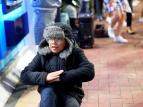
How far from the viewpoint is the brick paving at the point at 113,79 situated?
2887 millimetres

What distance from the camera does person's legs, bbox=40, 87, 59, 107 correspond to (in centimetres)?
194

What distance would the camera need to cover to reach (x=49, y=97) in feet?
6.50

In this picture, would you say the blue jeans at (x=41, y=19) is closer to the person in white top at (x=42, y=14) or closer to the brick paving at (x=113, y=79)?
the person in white top at (x=42, y=14)

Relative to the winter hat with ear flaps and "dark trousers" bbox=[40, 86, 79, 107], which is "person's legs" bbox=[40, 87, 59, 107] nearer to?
"dark trousers" bbox=[40, 86, 79, 107]

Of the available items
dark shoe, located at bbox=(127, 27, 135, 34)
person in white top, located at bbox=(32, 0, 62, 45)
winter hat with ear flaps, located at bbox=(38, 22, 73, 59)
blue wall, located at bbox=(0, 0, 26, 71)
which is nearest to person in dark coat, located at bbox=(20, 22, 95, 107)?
winter hat with ear flaps, located at bbox=(38, 22, 73, 59)

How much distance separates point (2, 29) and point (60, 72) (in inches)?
53.7

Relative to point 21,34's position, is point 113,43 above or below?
A: below

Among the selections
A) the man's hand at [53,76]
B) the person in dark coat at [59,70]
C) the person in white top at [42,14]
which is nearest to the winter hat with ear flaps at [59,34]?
the person in dark coat at [59,70]

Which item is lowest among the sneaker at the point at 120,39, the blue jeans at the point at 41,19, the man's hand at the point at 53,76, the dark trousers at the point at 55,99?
the sneaker at the point at 120,39

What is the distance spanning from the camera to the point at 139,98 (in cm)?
293

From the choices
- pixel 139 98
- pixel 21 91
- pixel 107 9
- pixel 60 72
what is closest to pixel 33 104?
pixel 21 91

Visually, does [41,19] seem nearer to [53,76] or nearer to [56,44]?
[56,44]

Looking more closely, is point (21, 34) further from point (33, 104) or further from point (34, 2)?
point (33, 104)

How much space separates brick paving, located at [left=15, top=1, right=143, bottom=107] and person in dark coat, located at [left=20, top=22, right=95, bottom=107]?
2.54ft
